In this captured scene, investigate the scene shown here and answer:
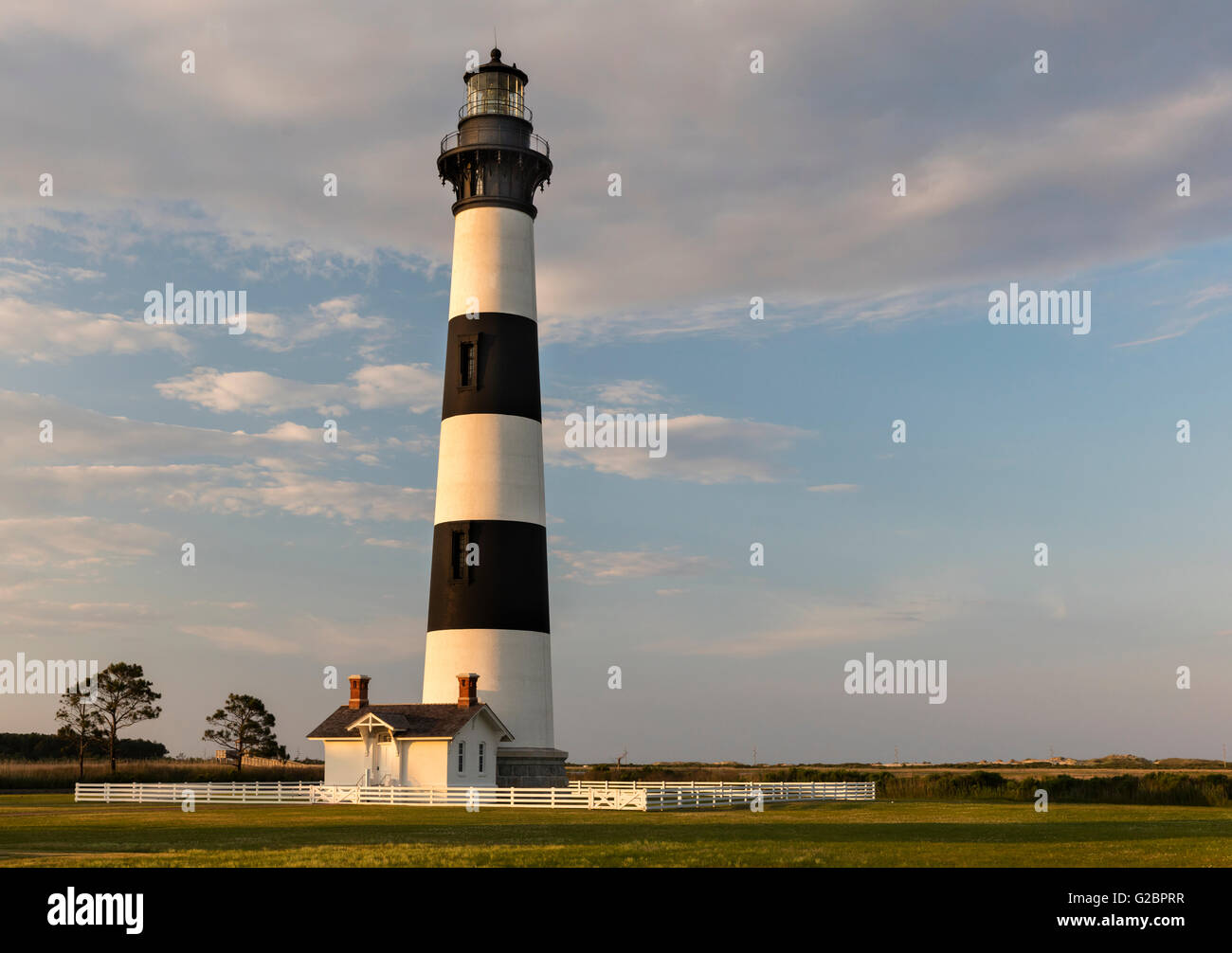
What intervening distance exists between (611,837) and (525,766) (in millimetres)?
20921

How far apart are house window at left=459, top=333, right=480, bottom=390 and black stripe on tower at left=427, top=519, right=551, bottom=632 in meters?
5.21

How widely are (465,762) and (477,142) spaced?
23665 millimetres

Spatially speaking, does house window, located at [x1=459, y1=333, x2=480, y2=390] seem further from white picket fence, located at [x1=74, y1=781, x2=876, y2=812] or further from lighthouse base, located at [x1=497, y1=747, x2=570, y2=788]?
white picket fence, located at [x1=74, y1=781, x2=876, y2=812]

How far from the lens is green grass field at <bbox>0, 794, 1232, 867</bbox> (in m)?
19.9

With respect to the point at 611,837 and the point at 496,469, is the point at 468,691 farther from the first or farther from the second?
the point at 611,837

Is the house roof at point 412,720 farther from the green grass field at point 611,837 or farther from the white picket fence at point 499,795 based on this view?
the green grass field at point 611,837

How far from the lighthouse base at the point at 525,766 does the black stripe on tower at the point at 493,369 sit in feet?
41.2

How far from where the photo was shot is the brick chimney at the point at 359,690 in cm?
4888

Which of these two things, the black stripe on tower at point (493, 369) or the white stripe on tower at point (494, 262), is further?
the white stripe on tower at point (494, 262)

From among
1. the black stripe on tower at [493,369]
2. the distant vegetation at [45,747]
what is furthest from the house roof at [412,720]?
the distant vegetation at [45,747]

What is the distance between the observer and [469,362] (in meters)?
45.5
